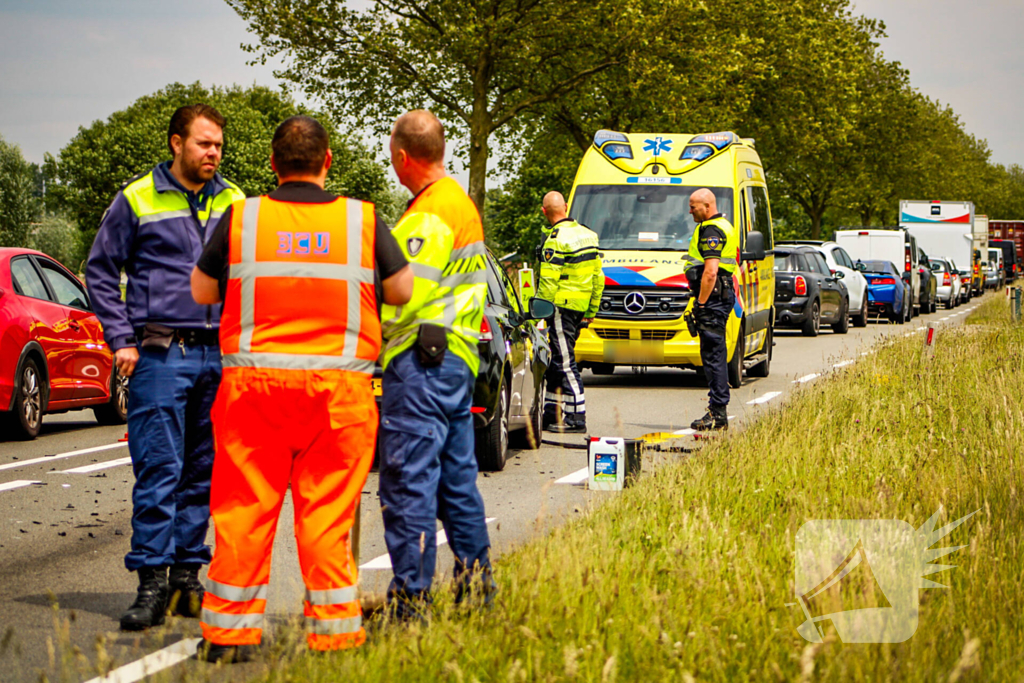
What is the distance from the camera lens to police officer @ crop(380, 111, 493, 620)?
4.19 m

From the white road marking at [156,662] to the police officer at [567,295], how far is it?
6379 mm

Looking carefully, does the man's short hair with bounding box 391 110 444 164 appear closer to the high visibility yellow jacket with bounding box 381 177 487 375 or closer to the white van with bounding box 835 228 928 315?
the high visibility yellow jacket with bounding box 381 177 487 375

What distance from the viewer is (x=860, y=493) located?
20.1ft

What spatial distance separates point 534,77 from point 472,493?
29.5 metres

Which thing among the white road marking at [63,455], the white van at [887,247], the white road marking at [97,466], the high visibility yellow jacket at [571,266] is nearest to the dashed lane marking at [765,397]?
the high visibility yellow jacket at [571,266]

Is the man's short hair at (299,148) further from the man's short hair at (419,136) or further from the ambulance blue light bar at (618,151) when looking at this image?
the ambulance blue light bar at (618,151)

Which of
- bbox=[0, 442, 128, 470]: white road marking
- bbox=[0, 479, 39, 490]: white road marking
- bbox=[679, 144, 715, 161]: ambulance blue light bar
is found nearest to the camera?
bbox=[0, 479, 39, 490]: white road marking

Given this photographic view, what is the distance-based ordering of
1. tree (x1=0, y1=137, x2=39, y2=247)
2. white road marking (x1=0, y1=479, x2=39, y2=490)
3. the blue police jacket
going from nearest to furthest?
the blue police jacket → white road marking (x1=0, y1=479, x2=39, y2=490) → tree (x1=0, y1=137, x2=39, y2=247)

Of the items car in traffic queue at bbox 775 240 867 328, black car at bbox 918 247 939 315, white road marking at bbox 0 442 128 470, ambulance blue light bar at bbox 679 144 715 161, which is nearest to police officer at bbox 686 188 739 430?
ambulance blue light bar at bbox 679 144 715 161

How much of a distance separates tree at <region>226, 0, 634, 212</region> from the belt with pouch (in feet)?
79.5

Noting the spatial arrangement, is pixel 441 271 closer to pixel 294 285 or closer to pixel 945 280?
pixel 294 285

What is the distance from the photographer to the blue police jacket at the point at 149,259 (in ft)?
15.9

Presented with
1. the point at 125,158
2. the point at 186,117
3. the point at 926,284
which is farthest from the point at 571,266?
the point at 125,158

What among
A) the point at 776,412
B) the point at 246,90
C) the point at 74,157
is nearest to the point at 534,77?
the point at 776,412
